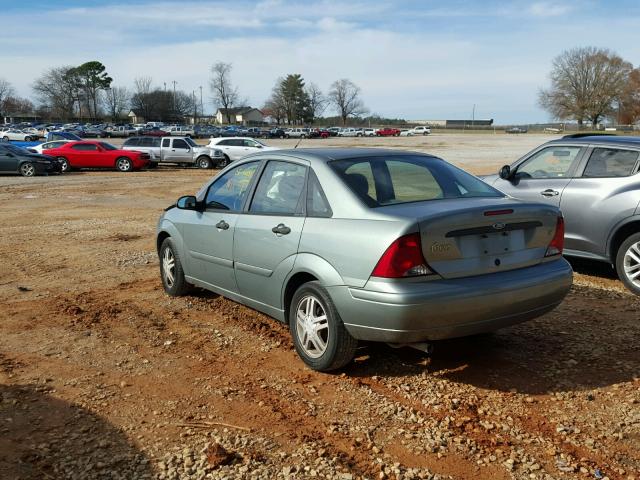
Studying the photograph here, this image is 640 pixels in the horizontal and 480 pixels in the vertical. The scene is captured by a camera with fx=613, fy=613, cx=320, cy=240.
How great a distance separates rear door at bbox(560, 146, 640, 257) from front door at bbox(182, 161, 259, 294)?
162 inches

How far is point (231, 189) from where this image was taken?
5.71 m

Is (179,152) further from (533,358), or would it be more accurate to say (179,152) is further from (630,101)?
(630,101)

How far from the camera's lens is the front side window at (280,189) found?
4.87 metres

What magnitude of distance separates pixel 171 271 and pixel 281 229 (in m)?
2.31

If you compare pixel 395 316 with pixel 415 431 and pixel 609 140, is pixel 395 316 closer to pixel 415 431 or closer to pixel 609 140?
pixel 415 431

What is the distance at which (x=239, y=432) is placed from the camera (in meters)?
3.68

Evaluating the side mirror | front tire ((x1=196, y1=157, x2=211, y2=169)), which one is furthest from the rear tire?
the side mirror

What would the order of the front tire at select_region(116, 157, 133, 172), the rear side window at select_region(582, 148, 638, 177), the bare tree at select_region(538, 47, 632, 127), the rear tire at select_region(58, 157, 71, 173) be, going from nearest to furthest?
the rear side window at select_region(582, 148, 638, 177) → the rear tire at select_region(58, 157, 71, 173) → the front tire at select_region(116, 157, 133, 172) → the bare tree at select_region(538, 47, 632, 127)

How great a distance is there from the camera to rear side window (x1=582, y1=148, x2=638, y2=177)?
7.09 m

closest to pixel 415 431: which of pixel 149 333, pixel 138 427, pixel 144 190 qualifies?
pixel 138 427

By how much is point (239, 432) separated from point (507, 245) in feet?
7.28

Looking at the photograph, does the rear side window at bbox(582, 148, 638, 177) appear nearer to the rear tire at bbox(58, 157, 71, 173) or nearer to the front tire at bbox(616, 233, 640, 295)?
the front tire at bbox(616, 233, 640, 295)

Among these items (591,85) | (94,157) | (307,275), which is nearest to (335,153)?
(307,275)

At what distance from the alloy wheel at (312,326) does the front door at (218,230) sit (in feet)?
3.28
